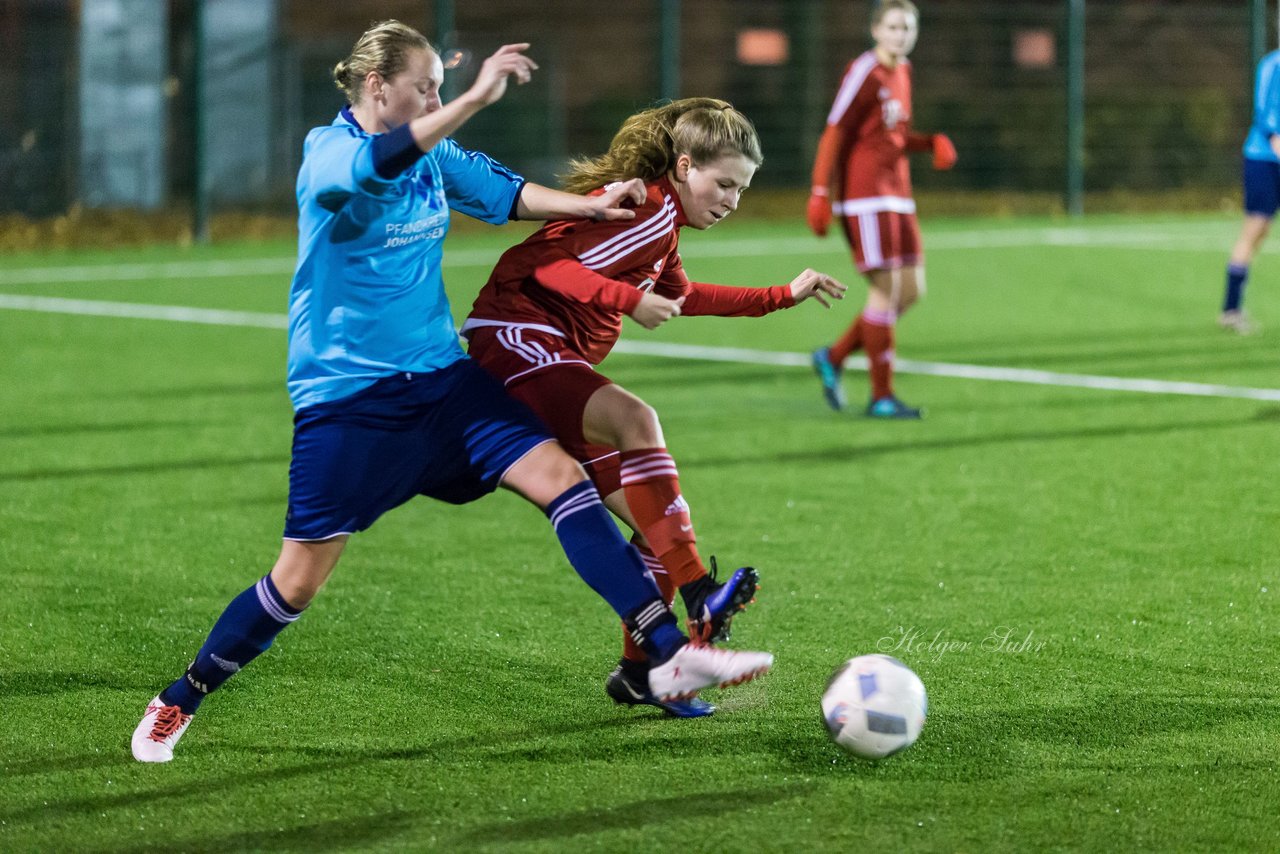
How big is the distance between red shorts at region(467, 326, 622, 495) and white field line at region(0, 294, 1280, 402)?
634 centimetres

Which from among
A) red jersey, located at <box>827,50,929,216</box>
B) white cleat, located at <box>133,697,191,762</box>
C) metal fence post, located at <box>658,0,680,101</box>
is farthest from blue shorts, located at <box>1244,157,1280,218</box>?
white cleat, located at <box>133,697,191,762</box>

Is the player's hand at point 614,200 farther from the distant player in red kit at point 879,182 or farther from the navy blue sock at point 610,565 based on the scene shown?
the distant player in red kit at point 879,182

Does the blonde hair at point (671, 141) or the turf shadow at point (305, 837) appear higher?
the blonde hair at point (671, 141)

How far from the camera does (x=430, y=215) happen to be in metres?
4.24

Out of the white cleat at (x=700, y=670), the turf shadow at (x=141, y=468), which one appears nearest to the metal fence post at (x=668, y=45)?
the turf shadow at (x=141, y=468)

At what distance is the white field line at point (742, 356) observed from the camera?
407 inches

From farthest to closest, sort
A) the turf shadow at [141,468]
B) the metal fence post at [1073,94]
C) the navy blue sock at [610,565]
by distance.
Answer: the metal fence post at [1073,94] → the turf shadow at [141,468] → the navy blue sock at [610,565]

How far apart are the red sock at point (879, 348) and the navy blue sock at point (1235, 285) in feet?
14.2

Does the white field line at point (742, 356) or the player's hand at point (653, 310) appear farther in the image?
the white field line at point (742, 356)

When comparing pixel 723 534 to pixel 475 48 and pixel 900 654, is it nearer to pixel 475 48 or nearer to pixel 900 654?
pixel 900 654

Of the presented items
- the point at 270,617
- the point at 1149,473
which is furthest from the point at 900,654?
the point at 1149,473

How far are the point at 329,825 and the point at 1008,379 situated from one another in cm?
756

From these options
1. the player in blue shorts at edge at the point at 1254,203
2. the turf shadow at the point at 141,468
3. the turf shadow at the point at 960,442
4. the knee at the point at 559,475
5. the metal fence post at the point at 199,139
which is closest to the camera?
the knee at the point at 559,475

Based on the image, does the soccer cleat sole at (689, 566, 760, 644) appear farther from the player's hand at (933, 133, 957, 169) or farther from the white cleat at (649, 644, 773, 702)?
the player's hand at (933, 133, 957, 169)
